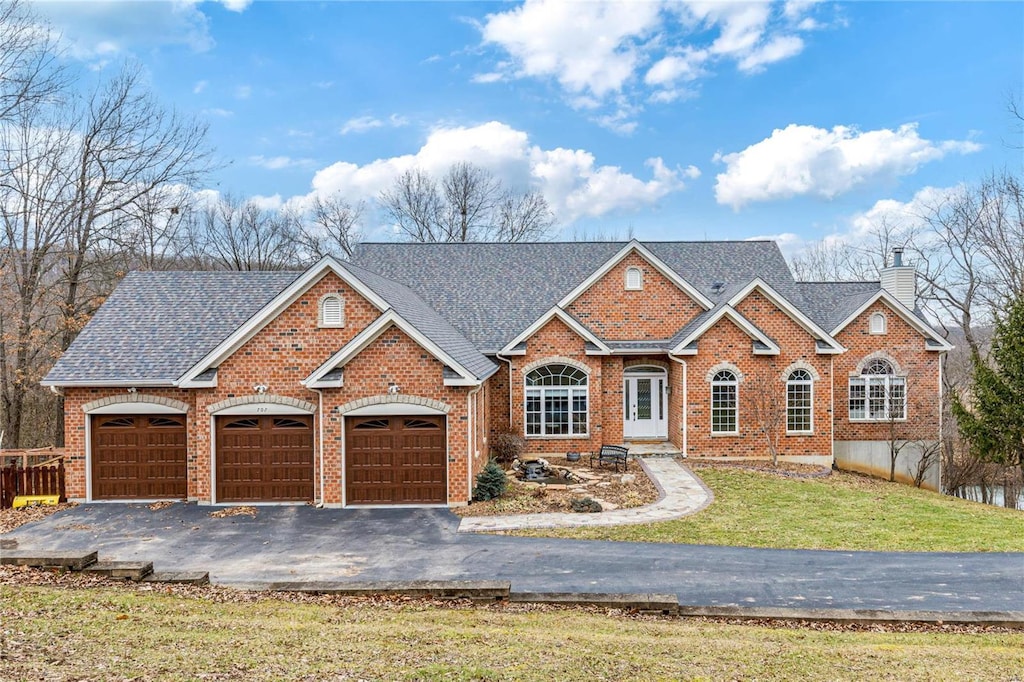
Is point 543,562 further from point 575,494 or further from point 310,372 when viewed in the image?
point 310,372

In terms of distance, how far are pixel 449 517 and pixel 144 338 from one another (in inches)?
419

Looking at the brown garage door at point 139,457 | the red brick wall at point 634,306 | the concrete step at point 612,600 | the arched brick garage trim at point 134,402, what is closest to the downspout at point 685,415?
the red brick wall at point 634,306

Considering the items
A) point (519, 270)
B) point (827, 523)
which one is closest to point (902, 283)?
point (827, 523)

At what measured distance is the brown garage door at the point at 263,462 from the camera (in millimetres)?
16312

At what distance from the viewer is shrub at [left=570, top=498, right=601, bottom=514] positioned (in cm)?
1497

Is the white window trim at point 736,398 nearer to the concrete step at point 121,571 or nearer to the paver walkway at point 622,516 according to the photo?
the paver walkway at point 622,516

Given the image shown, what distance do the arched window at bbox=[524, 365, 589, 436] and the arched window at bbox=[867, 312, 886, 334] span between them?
11372mm

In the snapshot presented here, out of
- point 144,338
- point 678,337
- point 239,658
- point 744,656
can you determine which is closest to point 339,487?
point 144,338

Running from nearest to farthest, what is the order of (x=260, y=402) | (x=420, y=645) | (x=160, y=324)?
(x=420, y=645)
(x=260, y=402)
(x=160, y=324)

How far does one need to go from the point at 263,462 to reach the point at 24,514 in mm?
5750

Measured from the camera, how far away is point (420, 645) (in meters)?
6.96

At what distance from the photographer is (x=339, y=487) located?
1584 cm

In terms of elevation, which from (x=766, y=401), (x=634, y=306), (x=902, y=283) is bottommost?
(x=766, y=401)

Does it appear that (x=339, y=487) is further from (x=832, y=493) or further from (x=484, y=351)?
(x=832, y=493)
